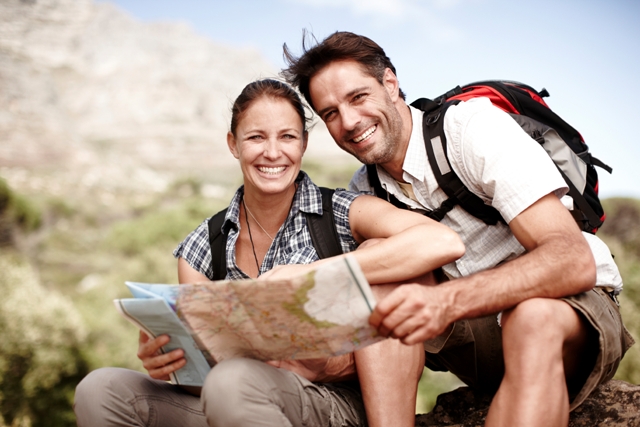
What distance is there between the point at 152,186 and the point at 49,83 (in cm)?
1633

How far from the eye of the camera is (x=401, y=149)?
114 inches

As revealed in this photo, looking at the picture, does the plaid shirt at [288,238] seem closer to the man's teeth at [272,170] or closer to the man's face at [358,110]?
the man's teeth at [272,170]

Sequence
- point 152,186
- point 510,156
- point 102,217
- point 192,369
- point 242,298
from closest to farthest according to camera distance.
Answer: point 242,298 < point 192,369 < point 510,156 < point 102,217 < point 152,186

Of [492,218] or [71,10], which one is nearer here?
[492,218]

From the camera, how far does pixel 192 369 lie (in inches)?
84.6

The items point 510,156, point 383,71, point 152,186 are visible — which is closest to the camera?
point 510,156

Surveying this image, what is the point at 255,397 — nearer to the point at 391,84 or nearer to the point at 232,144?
the point at 232,144

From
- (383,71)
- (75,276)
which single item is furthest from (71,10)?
(383,71)

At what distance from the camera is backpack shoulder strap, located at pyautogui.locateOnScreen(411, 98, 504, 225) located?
8.54 ft

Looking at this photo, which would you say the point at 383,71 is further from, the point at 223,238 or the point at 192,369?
the point at 192,369

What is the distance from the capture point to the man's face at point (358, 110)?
2.92m

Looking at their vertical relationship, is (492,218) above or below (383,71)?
below

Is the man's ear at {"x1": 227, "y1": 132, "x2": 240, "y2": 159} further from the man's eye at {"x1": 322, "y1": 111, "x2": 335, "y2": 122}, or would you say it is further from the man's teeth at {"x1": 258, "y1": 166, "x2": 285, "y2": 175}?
the man's eye at {"x1": 322, "y1": 111, "x2": 335, "y2": 122}

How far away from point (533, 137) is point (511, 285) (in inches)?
39.6
